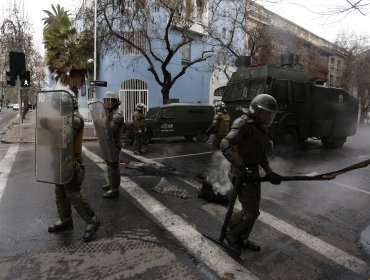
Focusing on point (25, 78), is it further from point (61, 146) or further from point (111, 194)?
point (61, 146)

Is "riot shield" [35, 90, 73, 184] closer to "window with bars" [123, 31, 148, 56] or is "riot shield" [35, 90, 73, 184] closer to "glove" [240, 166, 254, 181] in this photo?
"glove" [240, 166, 254, 181]

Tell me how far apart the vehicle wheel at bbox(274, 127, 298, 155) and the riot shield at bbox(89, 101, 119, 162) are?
21.7 feet

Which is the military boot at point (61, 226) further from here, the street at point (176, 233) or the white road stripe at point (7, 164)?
the white road stripe at point (7, 164)

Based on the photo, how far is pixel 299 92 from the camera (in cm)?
1109

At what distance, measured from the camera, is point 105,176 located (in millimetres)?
7793

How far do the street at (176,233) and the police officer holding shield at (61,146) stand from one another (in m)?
0.52

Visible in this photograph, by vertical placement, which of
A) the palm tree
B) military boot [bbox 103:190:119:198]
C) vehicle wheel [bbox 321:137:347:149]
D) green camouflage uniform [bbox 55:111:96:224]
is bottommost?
military boot [bbox 103:190:119:198]

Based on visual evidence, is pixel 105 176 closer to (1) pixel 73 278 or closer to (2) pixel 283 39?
(1) pixel 73 278

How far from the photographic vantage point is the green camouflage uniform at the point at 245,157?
141 inches

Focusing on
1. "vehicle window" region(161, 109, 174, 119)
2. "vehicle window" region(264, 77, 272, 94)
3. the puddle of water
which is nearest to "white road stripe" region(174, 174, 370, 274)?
the puddle of water

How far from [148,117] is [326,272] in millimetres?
11824

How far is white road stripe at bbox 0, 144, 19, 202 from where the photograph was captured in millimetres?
7281

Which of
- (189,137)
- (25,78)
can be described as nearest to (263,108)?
(189,137)

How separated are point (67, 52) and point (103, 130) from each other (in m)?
20.7
